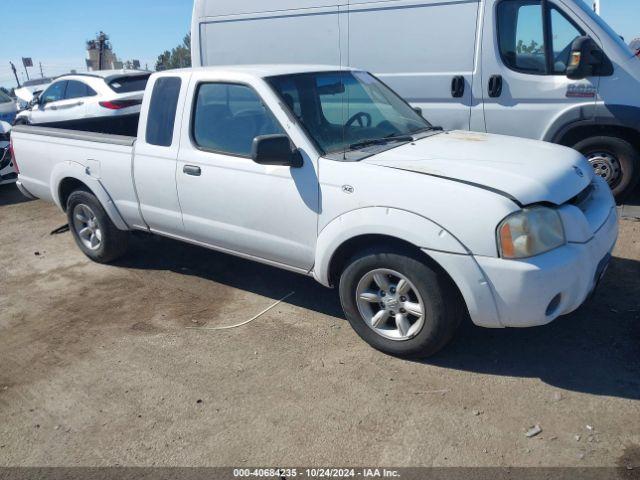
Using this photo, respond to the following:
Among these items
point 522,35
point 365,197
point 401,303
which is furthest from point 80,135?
point 522,35

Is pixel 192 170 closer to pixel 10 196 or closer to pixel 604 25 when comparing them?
pixel 604 25

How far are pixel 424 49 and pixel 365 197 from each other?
3.75 meters

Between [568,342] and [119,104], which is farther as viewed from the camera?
[119,104]

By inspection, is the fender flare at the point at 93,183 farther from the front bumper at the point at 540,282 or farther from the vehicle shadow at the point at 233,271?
the front bumper at the point at 540,282

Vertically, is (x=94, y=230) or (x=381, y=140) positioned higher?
(x=381, y=140)

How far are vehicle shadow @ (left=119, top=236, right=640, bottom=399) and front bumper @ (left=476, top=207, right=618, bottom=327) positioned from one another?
1.44 feet

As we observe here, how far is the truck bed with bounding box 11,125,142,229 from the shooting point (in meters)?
4.73

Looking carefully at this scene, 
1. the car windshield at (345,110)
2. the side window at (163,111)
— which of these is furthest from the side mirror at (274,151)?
the side window at (163,111)

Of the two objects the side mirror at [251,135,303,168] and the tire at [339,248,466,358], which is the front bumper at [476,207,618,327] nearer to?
the tire at [339,248,466,358]

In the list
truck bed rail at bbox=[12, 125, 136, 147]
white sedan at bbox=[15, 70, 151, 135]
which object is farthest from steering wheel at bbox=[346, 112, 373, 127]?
white sedan at bbox=[15, 70, 151, 135]

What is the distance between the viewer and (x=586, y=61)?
5586mm

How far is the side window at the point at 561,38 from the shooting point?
19.0 feet

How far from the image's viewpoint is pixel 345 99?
4188 millimetres

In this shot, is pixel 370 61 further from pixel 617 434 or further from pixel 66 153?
pixel 617 434
